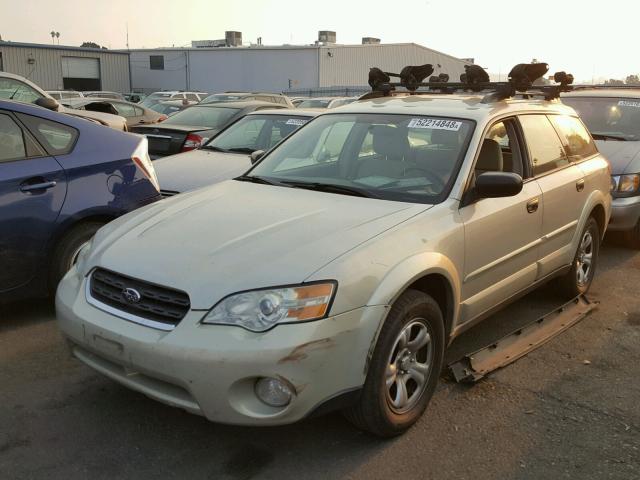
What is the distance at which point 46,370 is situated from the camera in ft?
12.4

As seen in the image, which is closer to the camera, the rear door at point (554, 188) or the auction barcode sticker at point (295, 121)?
the rear door at point (554, 188)

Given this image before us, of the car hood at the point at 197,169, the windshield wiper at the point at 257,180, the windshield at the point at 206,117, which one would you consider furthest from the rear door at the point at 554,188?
the windshield at the point at 206,117

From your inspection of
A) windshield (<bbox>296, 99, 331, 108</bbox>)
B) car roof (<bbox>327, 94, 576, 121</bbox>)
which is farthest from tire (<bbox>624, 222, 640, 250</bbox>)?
windshield (<bbox>296, 99, 331, 108</bbox>)

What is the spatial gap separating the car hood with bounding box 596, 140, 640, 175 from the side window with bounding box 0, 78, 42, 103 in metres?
7.50

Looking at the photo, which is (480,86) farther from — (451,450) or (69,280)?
(69,280)

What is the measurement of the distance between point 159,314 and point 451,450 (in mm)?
1528

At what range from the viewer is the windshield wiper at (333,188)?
3.69 m

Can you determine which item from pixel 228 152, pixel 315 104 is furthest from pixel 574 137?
pixel 315 104

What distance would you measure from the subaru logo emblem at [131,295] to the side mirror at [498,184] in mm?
1916

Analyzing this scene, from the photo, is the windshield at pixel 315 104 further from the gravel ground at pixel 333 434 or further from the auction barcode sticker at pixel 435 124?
the gravel ground at pixel 333 434

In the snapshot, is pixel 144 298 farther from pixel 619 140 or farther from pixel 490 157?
pixel 619 140

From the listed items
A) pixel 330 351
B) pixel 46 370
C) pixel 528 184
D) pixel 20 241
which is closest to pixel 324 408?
pixel 330 351

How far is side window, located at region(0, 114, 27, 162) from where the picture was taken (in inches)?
171

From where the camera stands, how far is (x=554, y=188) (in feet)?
14.6
